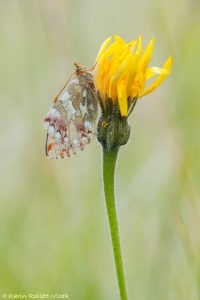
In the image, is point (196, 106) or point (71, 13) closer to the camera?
point (196, 106)

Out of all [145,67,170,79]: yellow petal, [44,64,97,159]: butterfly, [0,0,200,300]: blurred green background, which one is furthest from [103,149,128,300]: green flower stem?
[0,0,200,300]: blurred green background

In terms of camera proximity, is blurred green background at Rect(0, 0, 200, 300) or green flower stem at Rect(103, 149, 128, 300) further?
blurred green background at Rect(0, 0, 200, 300)

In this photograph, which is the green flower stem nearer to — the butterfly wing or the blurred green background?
the butterfly wing

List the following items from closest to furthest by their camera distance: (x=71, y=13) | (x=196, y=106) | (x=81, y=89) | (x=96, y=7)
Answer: (x=81, y=89)
(x=196, y=106)
(x=71, y=13)
(x=96, y=7)

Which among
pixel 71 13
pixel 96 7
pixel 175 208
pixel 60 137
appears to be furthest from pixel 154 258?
pixel 96 7

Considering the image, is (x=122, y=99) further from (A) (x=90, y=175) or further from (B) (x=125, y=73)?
(A) (x=90, y=175)

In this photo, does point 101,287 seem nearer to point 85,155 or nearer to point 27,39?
point 85,155
